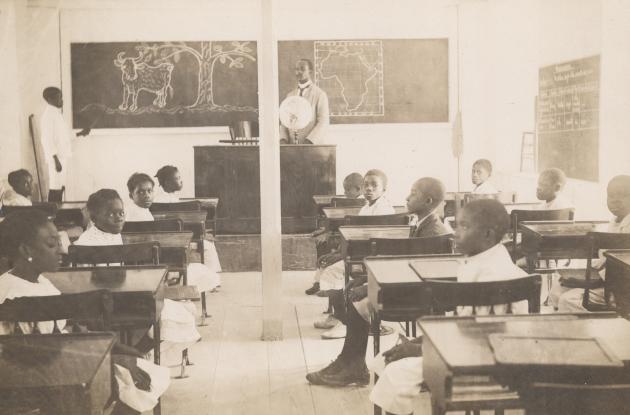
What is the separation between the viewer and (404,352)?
2602 millimetres

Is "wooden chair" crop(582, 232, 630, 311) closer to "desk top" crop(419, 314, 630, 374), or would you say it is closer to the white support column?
"desk top" crop(419, 314, 630, 374)

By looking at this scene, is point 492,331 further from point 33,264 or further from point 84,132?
point 84,132

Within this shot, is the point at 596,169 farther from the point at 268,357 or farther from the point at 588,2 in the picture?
the point at 268,357

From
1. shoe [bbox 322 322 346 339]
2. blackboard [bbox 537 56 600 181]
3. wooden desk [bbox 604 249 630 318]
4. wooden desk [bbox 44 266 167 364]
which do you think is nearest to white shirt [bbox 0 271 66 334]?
wooden desk [bbox 44 266 167 364]

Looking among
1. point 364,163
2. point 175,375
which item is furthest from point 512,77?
point 175,375

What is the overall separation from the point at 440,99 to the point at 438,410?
313 inches

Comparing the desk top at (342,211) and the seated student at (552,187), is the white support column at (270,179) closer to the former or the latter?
the desk top at (342,211)

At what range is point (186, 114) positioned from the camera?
954 centimetres

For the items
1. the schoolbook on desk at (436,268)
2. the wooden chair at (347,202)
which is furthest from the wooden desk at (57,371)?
the wooden chair at (347,202)

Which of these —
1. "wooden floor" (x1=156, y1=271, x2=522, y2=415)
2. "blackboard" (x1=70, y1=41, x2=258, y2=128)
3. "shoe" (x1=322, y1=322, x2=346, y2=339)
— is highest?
"blackboard" (x1=70, y1=41, x2=258, y2=128)

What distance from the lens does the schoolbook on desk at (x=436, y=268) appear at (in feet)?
9.43

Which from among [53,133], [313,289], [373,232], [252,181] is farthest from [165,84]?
[373,232]

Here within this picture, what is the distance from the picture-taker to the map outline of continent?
9578 millimetres

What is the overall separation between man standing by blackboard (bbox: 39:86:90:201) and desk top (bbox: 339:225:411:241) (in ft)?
16.7
